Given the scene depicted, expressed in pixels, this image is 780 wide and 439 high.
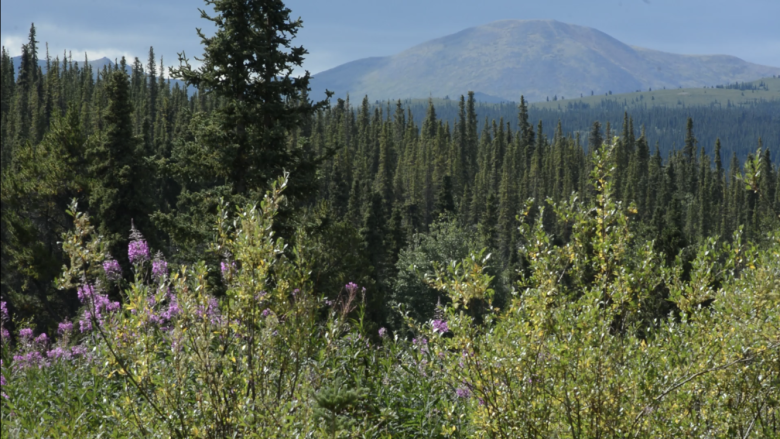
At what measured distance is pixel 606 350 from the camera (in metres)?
4.08

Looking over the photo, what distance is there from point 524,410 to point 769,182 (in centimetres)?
14233

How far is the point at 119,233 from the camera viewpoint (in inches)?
1107

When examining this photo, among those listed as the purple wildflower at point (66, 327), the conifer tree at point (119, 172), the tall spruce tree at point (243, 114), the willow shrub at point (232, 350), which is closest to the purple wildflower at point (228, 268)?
the willow shrub at point (232, 350)

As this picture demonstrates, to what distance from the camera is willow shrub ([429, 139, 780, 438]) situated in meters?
4.06

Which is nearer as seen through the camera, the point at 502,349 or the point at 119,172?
the point at 502,349

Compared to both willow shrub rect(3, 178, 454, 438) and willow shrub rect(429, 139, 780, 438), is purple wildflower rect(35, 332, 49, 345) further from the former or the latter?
willow shrub rect(429, 139, 780, 438)

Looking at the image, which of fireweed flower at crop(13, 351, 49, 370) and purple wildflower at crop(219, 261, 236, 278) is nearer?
purple wildflower at crop(219, 261, 236, 278)

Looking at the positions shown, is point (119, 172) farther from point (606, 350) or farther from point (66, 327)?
point (606, 350)

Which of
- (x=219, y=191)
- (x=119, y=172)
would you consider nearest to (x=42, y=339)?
(x=219, y=191)

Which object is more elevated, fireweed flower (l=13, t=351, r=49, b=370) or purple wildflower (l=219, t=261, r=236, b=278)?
purple wildflower (l=219, t=261, r=236, b=278)

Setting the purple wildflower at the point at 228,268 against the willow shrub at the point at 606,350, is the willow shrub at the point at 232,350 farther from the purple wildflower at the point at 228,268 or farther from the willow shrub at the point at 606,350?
the willow shrub at the point at 606,350

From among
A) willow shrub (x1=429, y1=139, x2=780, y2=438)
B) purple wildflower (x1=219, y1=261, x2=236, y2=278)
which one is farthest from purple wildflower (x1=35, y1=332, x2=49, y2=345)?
willow shrub (x1=429, y1=139, x2=780, y2=438)

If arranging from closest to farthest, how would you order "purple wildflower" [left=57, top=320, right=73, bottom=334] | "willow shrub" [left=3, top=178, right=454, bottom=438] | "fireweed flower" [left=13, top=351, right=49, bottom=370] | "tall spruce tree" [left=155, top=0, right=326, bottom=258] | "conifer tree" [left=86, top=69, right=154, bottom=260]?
1. "willow shrub" [left=3, top=178, right=454, bottom=438]
2. "fireweed flower" [left=13, top=351, right=49, bottom=370]
3. "purple wildflower" [left=57, top=320, right=73, bottom=334]
4. "tall spruce tree" [left=155, top=0, right=326, bottom=258]
5. "conifer tree" [left=86, top=69, right=154, bottom=260]

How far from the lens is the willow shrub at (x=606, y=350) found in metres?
4.06
